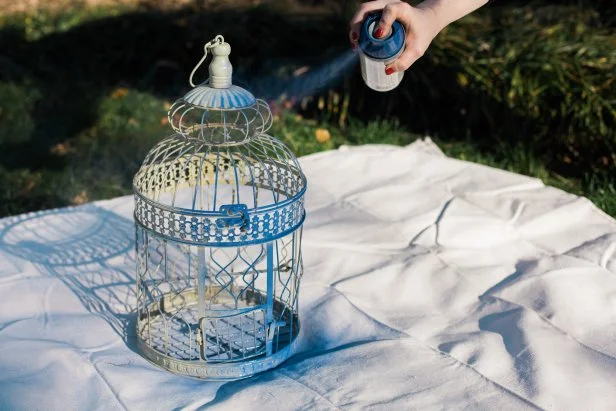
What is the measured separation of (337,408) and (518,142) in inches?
99.1

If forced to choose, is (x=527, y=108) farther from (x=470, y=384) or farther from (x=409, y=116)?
(x=470, y=384)

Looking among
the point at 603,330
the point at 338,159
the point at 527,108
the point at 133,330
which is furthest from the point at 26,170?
the point at 603,330

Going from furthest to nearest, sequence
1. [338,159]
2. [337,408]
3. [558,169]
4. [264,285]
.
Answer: [558,169]
[338,159]
[264,285]
[337,408]

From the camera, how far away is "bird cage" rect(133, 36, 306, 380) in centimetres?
250

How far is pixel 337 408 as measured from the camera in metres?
2.47

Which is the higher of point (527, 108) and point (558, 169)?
point (527, 108)

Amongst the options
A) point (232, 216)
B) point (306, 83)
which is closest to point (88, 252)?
point (232, 216)

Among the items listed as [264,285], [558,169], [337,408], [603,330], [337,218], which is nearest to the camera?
[337,408]

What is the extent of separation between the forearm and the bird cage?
0.58 meters

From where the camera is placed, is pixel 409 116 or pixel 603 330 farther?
pixel 409 116

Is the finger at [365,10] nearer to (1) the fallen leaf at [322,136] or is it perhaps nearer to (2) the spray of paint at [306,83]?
(1) the fallen leaf at [322,136]

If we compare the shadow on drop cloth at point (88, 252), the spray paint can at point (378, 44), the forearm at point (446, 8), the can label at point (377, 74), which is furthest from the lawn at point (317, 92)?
the spray paint can at point (378, 44)

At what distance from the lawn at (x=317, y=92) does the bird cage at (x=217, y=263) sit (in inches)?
49.3

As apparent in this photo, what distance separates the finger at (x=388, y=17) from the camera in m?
2.55
